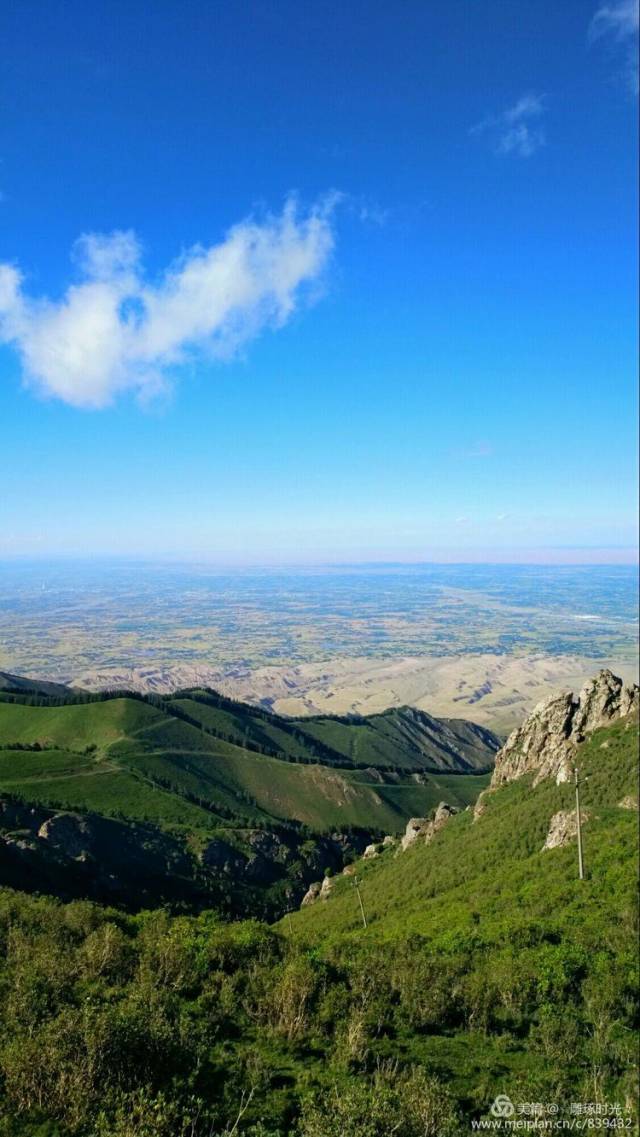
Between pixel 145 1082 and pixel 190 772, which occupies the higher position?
pixel 145 1082

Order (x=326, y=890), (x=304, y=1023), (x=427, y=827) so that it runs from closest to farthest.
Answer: (x=304, y=1023)
(x=326, y=890)
(x=427, y=827)

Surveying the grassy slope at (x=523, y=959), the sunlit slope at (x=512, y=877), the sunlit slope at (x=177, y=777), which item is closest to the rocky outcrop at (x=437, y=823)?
the sunlit slope at (x=512, y=877)

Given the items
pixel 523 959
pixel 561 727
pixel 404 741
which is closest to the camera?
pixel 523 959

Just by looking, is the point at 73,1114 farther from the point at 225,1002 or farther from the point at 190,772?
the point at 190,772

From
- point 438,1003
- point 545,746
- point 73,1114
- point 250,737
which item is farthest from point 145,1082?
point 250,737

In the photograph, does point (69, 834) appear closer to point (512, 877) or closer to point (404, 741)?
point (512, 877)

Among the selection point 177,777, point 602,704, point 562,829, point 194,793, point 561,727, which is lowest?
point 194,793

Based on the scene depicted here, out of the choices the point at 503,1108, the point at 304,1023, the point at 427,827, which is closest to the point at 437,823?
the point at 427,827
